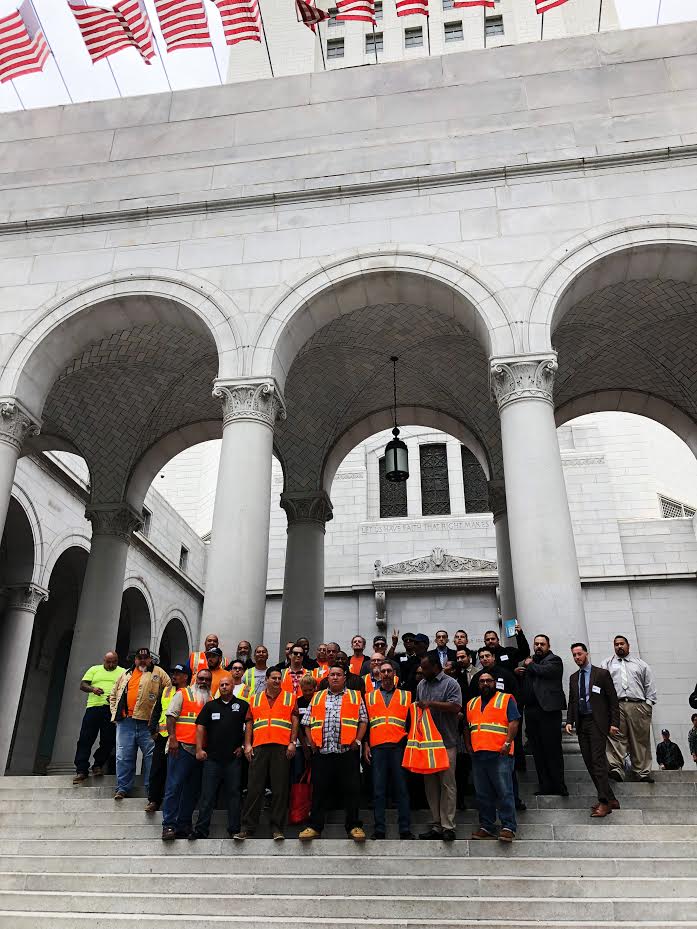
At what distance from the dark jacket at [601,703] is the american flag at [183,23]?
1210 cm

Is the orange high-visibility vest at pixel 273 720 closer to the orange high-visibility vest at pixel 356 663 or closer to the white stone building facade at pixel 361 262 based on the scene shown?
the orange high-visibility vest at pixel 356 663

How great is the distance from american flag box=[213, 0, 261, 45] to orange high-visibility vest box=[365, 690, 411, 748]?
1126 centimetres

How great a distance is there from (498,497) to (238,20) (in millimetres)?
10176

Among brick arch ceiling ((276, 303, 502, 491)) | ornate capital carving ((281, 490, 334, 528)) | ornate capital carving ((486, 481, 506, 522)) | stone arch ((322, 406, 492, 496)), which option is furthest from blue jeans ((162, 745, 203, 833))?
ornate capital carving ((486, 481, 506, 522))

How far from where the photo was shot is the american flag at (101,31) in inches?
542

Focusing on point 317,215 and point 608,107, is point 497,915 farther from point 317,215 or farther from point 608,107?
point 608,107

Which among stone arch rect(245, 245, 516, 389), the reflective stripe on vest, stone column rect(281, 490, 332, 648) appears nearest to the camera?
the reflective stripe on vest

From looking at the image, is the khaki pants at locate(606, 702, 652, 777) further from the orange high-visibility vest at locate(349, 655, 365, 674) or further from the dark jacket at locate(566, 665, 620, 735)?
the orange high-visibility vest at locate(349, 655, 365, 674)

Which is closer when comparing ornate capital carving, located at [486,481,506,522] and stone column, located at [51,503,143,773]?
stone column, located at [51,503,143,773]

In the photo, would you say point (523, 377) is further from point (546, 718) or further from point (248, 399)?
point (546, 718)

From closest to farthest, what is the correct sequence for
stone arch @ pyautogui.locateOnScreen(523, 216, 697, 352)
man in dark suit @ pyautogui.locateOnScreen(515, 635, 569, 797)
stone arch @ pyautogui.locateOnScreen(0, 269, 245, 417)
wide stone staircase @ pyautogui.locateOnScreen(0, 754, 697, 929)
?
1. wide stone staircase @ pyautogui.locateOnScreen(0, 754, 697, 929)
2. man in dark suit @ pyautogui.locateOnScreen(515, 635, 569, 797)
3. stone arch @ pyautogui.locateOnScreen(523, 216, 697, 352)
4. stone arch @ pyautogui.locateOnScreen(0, 269, 245, 417)

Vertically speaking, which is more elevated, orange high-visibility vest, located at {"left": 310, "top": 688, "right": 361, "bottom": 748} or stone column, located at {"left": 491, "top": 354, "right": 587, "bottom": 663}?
stone column, located at {"left": 491, "top": 354, "right": 587, "bottom": 663}

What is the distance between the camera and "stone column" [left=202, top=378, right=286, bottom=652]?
34.0 feet

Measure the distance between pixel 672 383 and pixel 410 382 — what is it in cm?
524
